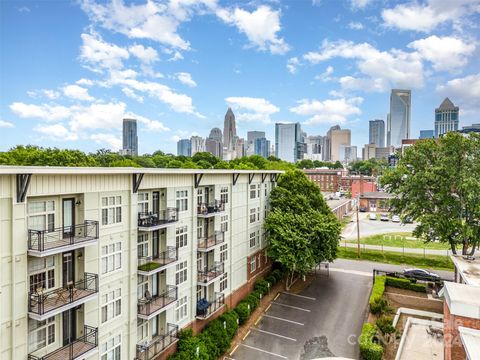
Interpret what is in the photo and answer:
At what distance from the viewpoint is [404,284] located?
2858cm

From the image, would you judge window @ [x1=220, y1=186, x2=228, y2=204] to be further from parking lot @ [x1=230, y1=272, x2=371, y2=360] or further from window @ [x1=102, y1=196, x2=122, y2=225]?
window @ [x1=102, y1=196, x2=122, y2=225]

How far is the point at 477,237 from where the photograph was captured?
84.2 feet

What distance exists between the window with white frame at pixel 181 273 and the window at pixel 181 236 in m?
1.09

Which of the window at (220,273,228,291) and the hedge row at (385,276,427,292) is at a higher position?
the window at (220,273,228,291)

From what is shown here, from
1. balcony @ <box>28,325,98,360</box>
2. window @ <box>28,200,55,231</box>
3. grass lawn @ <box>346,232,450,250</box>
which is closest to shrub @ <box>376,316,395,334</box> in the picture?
balcony @ <box>28,325,98,360</box>

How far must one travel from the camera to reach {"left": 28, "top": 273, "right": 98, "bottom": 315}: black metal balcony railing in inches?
431

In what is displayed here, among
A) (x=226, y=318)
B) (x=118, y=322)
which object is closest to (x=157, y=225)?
(x=118, y=322)

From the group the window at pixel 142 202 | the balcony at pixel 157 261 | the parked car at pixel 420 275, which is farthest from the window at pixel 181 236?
the parked car at pixel 420 275

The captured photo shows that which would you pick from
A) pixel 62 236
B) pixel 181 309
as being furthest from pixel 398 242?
pixel 62 236

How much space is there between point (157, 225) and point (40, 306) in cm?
603

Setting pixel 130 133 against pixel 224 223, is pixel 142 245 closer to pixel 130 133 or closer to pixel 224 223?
pixel 224 223

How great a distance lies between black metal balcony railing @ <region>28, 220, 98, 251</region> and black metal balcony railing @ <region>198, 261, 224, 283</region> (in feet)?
29.2

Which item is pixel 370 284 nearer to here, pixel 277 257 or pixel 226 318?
pixel 277 257

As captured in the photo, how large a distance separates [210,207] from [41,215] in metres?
11.0
